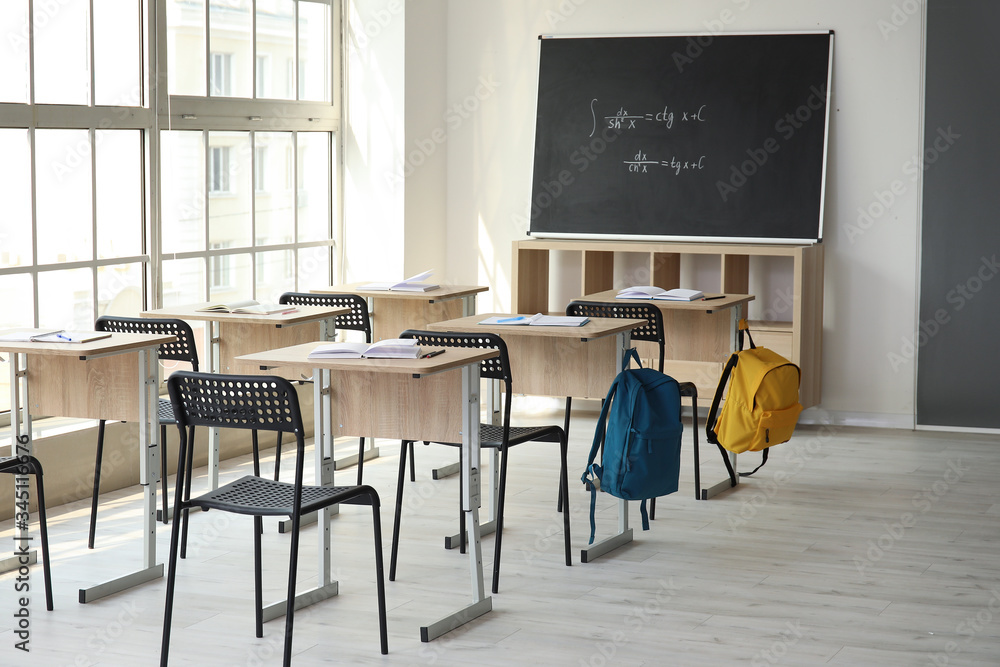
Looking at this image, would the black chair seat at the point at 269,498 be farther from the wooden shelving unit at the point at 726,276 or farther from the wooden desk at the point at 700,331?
the wooden shelving unit at the point at 726,276

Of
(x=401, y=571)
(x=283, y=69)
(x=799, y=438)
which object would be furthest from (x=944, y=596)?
(x=283, y=69)

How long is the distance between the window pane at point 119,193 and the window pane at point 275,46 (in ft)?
3.52

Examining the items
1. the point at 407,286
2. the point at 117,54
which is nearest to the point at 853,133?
the point at 407,286

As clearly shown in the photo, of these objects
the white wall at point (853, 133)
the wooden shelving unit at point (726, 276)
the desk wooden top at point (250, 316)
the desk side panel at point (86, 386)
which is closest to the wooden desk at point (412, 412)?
the desk side panel at point (86, 386)

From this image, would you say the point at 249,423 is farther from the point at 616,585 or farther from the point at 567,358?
the point at 567,358

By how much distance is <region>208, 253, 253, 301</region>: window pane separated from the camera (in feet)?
19.5

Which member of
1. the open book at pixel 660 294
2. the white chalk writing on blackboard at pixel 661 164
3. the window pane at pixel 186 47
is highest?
the window pane at pixel 186 47

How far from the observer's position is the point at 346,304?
524 centimetres

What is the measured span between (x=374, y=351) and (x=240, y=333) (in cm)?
159

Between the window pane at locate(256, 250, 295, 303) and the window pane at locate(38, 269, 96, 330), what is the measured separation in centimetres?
127

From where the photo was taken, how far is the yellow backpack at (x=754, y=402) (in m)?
4.89

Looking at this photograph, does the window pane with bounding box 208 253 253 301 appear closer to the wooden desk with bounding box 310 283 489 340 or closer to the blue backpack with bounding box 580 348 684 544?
the wooden desk with bounding box 310 283 489 340

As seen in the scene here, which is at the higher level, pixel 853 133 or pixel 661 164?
pixel 853 133

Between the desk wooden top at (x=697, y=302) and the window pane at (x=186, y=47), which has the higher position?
the window pane at (x=186, y=47)
